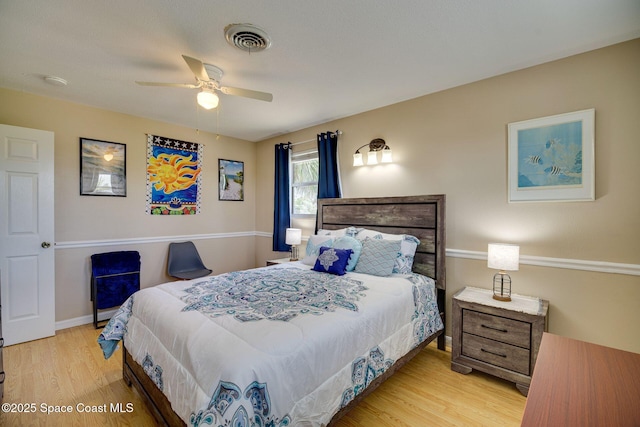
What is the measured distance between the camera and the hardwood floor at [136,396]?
1.88m

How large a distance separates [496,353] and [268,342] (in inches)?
77.6

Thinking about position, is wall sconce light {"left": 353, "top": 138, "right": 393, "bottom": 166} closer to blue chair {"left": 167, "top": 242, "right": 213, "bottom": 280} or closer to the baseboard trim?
blue chair {"left": 167, "top": 242, "right": 213, "bottom": 280}

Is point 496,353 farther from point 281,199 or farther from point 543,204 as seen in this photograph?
point 281,199

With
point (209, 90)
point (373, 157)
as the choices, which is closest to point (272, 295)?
point (209, 90)

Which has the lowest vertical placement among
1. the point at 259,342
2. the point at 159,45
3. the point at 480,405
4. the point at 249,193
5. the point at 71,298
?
the point at 480,405

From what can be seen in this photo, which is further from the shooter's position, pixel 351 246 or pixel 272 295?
pixel 351 246

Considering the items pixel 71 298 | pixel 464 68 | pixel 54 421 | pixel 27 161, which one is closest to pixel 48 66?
pixel 27 161

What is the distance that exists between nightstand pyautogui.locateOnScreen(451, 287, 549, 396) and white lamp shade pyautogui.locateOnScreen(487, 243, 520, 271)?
0.30m

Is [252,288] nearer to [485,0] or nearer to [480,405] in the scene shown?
[480,405]

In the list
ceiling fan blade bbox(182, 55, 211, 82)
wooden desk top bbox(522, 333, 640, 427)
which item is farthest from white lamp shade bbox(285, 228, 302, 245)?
wooden desk top bbox(522, 333, 640, 427)

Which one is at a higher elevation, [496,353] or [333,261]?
[333,261]

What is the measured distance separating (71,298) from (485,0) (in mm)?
4882

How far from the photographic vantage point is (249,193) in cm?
514

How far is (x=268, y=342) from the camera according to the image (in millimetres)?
1354
